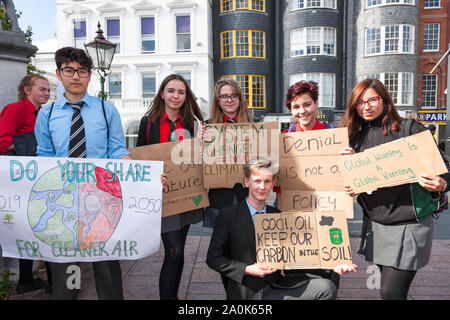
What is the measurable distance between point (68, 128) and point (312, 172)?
191cm

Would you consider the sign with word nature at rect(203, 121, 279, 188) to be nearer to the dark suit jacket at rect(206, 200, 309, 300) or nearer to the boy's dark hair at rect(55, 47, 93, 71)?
the dark suit jacket at rect(206, 200, 309, 300)

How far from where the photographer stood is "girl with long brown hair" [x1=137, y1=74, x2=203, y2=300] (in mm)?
2836

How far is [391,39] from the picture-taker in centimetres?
2052

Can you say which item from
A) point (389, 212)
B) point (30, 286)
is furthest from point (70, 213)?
point (389, 212)

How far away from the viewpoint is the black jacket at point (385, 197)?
229 centimetres

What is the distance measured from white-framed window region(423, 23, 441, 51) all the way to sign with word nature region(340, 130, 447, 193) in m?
24.5

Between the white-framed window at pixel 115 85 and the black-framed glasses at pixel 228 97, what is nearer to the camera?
the black-framed glasses at pixel 228 97

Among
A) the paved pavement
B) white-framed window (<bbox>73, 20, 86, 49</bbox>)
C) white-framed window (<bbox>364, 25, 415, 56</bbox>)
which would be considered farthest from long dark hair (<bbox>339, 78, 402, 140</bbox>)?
white-framed window (<bbox>73, 20, 86, 49</bbox>)

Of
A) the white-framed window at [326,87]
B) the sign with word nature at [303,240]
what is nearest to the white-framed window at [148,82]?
the white-framed window at [326,87]

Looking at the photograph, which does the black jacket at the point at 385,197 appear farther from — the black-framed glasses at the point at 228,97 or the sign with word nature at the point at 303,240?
the black-framed glasses at the point at 228,97

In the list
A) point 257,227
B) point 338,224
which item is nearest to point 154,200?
point 257,227

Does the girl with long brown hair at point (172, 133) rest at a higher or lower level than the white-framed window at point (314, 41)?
lower

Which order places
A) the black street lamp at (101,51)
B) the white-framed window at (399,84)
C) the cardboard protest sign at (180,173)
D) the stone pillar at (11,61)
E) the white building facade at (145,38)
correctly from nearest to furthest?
1. the cardboard protest sign at (180,173)
2. the stone pillar at (11,61)
3. the black street lamp at (101,51)
4. the white-framed window at (399,84)
5. the white building facade at (145,38)

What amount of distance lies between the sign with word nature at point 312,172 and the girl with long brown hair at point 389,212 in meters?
0.12
